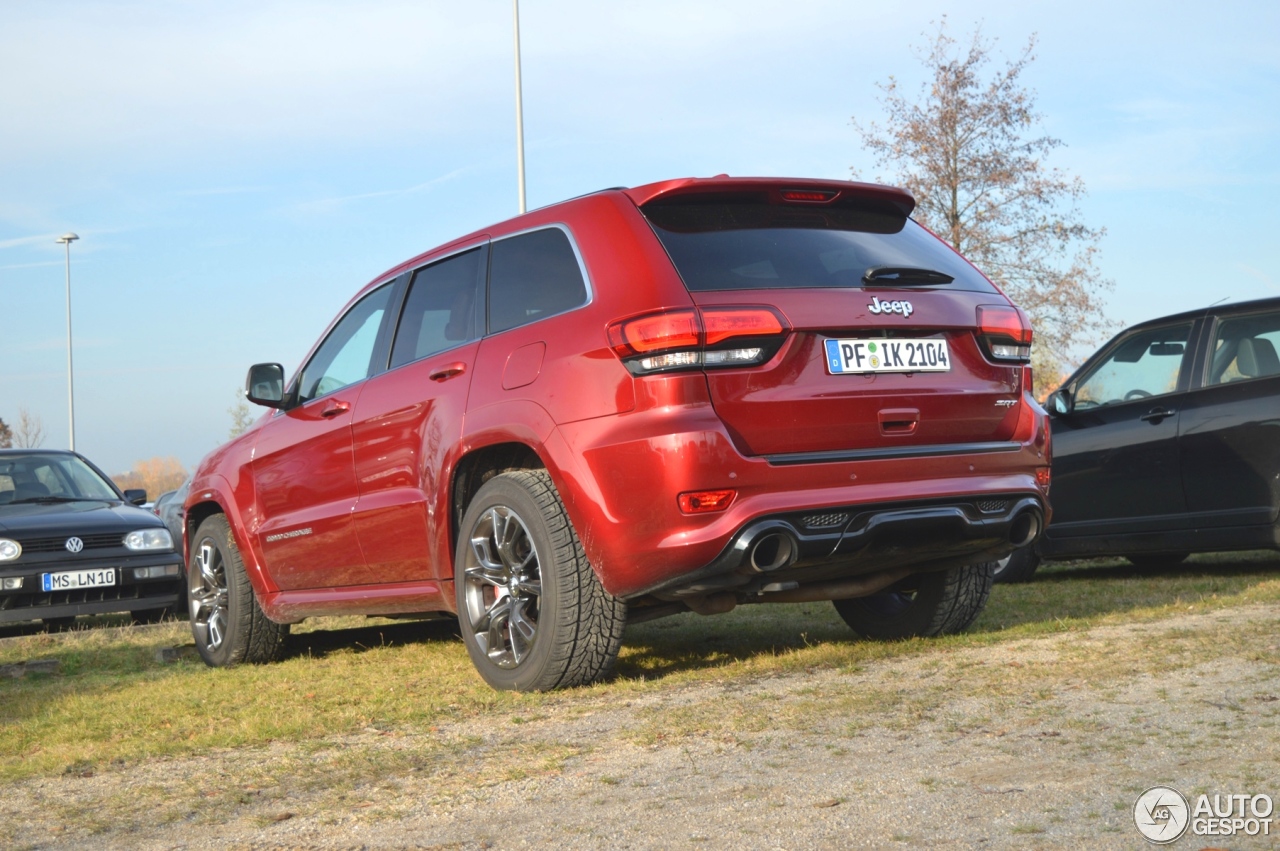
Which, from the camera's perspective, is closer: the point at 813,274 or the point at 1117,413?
the point at 813,274

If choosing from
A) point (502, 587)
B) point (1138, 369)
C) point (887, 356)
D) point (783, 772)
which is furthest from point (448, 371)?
point (1138, 369)

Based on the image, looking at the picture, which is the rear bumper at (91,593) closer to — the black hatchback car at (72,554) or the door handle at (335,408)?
the black hatchback car at (72,554)

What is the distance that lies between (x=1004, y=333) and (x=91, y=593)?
27.1 ft

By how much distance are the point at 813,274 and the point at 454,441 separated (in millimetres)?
1580

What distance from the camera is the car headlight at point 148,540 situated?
11.1 meters

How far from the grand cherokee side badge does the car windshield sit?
935 cm

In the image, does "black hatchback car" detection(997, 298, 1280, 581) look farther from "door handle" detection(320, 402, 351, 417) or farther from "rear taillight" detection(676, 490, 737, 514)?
"door handle" detection(320, 402, 351, 417)

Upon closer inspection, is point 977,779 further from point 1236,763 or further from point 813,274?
point 813,274

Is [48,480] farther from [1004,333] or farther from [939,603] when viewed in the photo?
[1004,333]

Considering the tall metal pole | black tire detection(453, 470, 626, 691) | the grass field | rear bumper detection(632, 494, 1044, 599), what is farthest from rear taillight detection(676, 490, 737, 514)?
the tall metal pole

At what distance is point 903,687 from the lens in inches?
179

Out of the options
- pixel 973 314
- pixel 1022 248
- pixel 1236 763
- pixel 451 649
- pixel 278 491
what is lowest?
pixel 451 649

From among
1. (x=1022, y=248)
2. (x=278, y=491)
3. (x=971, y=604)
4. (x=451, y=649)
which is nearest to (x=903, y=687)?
(x=971, y=604)

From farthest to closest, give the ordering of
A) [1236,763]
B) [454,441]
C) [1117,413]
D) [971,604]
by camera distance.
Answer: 1. [1117,413]
2. [971,604]
3. [454,441]
4. [1236,763]
